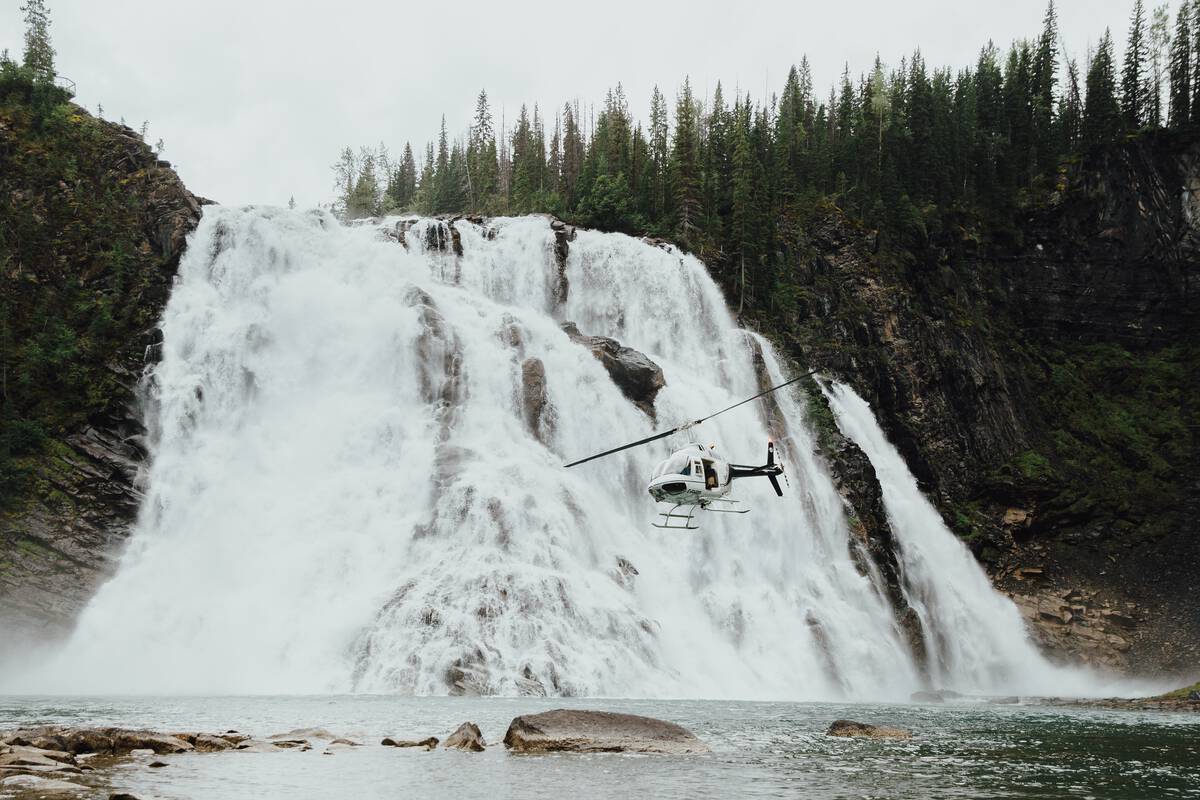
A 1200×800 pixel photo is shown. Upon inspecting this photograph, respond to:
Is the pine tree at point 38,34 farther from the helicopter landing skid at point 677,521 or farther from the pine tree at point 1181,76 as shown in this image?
the pine tree at point 1181,76

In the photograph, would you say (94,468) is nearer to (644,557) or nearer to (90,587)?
(90,587)

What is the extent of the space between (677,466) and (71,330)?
1126 inches

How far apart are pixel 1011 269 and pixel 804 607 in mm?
37727

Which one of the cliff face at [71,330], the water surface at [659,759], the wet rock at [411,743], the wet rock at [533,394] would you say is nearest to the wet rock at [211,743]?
the water surface at [659,759]

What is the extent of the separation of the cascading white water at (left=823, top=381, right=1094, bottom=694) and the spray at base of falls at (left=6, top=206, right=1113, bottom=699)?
0.25 meters

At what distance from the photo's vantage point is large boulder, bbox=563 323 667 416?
43.2 metres

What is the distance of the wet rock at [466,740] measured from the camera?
17.5m

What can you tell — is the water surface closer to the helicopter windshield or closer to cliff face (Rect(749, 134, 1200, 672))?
the helicopter windshield

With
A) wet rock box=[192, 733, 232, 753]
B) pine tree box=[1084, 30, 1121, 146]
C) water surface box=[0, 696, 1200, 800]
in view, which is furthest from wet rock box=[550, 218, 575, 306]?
pine tree box=[1084, 30, 1121, 146]

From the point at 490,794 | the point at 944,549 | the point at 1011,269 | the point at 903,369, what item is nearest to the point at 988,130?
the point at 1011,269

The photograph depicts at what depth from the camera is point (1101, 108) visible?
7088 cm

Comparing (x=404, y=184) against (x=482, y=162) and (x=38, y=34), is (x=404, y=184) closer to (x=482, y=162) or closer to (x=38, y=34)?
(x=482, y=162)

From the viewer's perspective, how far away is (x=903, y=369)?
57.0 metres

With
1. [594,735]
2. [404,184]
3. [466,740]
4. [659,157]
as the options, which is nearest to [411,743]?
[466,740]
